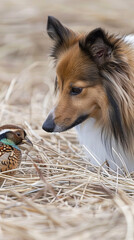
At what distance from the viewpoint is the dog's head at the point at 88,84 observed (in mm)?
4688

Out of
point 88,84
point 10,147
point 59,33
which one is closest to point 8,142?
point 10,147

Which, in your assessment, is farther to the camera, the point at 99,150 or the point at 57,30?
the point at 99,150

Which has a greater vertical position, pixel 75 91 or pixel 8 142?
pixel 75 91

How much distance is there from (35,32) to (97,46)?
751cm

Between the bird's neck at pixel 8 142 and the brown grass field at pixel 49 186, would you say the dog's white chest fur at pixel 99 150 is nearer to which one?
the brown grass field at pixel 49 186

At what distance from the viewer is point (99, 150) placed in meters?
5.31

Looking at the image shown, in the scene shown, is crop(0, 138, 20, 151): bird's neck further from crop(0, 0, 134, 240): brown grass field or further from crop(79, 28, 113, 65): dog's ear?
crop(79, 28, 113, 65): dog's ear

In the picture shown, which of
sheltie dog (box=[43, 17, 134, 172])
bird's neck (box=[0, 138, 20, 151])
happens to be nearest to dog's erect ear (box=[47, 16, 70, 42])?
sheltie dog (box=[43, 17, 134, 172])

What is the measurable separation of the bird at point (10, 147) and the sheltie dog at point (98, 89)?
0.31 meters

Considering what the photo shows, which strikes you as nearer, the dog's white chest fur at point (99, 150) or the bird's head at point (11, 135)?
the bird's head at point (11, 135)

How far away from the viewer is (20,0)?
13.0 meters

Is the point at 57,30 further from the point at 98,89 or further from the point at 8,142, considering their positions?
the point at 8,142

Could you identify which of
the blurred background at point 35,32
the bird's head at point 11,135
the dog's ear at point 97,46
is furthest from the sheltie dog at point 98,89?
the blurred background at point 35,32

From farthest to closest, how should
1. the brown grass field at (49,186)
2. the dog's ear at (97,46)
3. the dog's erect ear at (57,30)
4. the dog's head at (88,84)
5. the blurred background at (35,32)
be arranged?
1. the blurred background at (35,32)
2. the dog's erect ear at (57,30)
3. the dog's head at (88,84)
4. the dog's ear at (97,46)
5. the brown grass field at (49,186)
